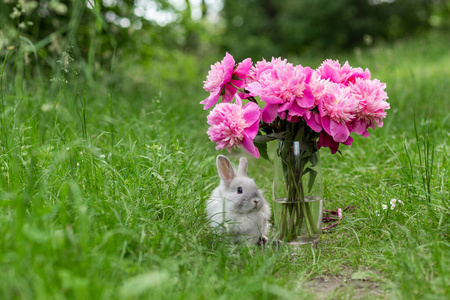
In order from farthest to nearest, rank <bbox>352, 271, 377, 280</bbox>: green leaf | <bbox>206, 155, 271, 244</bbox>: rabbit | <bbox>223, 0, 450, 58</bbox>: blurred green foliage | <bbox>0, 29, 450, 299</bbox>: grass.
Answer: <bbox>223, 0, 450, 58</bbox>: blurred green foliage, <bbox>206, 155, 271, 244</bbox>: rabbit, <bbox>352, 271, 377, 280</bbox>: green leaf, <bbox>0, 29, 450, 299</bbox>: grass

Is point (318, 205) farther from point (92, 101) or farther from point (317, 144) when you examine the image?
point (92, 101)

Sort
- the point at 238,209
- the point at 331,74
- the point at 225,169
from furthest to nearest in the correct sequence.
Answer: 1. the point at 225,169
2. the point at 238,209
3. the point at 331,74

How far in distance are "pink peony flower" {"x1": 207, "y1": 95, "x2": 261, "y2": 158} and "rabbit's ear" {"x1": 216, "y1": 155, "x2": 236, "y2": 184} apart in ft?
1.26

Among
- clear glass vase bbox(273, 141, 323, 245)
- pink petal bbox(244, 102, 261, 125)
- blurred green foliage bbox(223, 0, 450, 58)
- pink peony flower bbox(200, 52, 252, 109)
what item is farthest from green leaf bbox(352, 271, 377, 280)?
blurred green foliage bbox(223, 0, 450, 58)

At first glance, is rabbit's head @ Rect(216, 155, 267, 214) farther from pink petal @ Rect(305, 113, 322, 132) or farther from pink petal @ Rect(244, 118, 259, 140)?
pink petal @ Rect(305, 113, 322, 132)

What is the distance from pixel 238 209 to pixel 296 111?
66cm

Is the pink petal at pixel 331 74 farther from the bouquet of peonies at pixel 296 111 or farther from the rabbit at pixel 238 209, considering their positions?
the rabbit at pixel 238 209

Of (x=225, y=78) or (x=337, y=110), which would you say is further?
(x=225, y=78)

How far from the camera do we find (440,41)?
11.5m

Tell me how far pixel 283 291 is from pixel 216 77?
1.11m

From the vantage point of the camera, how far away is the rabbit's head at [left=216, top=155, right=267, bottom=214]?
236cm

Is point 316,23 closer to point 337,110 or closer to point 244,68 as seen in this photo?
point 244,68

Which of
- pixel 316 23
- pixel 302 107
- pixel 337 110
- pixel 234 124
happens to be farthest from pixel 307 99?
pixel 316 23

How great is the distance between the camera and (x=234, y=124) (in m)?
2.00
